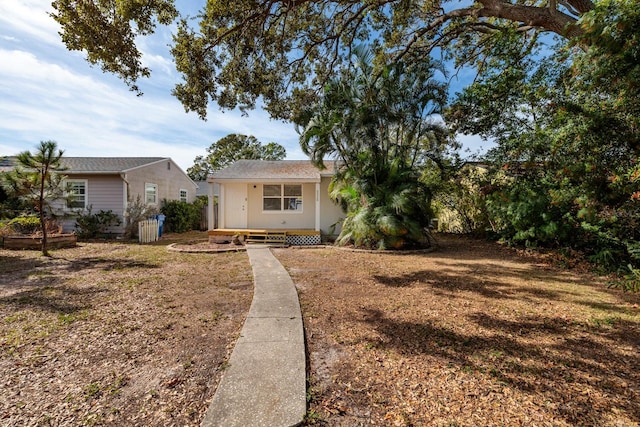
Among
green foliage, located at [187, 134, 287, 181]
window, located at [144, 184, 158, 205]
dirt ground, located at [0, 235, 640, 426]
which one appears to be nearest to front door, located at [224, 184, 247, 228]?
window, located at [144, 184, 158, 205]

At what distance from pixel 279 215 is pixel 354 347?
10225 mm

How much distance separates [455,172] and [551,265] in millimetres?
5059

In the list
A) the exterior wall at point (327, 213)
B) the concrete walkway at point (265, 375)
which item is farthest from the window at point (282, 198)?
the concrete walkway at point (265, 375)

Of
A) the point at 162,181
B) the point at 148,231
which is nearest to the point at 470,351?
the point at 148,231

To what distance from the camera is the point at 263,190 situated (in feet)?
42.9

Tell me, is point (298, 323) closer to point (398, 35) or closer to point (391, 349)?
point (391, 349)

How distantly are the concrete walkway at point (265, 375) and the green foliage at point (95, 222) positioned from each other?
12241 millimetres

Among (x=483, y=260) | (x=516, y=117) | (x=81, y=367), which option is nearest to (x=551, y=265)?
(x=483, y=260)

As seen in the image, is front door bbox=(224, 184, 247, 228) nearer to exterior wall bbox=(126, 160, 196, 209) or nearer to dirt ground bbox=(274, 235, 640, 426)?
exterior wall bbox=(126, 160, 196, 209)

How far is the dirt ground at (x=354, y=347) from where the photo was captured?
2.23 m

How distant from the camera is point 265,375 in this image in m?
2.60

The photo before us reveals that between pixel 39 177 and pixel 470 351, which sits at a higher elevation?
pixel 39 177

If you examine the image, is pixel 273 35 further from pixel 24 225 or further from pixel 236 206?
pixel 24 225

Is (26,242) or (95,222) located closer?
(26,242)
